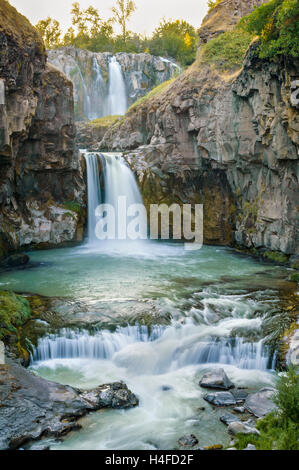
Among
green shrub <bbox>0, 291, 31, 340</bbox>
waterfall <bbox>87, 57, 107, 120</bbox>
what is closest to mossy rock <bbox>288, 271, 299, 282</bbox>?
green shrub <bbox>0, 291, 31, 340</bbox>

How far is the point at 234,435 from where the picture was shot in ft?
20.1

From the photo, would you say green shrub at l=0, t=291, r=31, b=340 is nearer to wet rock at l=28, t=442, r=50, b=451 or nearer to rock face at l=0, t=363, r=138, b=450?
rock face at l=0, t=363, r=138, b=450

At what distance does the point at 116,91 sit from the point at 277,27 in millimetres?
26545

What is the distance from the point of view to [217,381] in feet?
26.0

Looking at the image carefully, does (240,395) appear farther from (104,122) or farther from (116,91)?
(116,91)

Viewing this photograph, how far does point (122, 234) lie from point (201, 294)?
11.1 m

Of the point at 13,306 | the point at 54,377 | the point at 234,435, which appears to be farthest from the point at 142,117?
the point at 234,435

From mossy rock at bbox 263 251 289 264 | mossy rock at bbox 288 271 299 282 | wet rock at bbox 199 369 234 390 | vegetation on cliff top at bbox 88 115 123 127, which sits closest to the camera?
wet rock at bbox 199 369 234 390

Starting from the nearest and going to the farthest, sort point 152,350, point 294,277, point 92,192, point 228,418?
point 228,418 → point 152,350 → point 294,277 → point 92,192

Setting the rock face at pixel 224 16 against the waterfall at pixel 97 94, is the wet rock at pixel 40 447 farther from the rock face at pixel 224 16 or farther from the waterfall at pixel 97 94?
the waterfall at pixel 97 94

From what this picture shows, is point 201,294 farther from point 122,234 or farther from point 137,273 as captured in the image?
point 122,234

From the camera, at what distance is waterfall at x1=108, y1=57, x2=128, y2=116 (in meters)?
38.3

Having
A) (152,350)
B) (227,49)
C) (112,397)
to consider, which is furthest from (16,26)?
(112,397)

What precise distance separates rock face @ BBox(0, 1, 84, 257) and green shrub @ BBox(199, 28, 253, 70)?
25.3 ft
